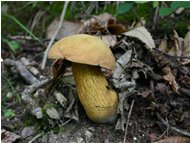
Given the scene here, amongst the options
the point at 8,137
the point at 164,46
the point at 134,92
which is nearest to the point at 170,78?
the point at 134,92

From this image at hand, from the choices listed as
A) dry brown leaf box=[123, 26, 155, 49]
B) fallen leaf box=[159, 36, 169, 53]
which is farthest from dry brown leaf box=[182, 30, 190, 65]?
dry brown leaf box=[123, 26, 155, 49]

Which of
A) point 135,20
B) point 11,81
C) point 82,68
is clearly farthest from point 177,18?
point 11,81

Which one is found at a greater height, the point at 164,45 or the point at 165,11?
the point at 165,11

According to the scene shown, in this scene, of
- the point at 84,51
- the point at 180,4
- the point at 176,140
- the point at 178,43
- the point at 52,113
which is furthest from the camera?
the point at 178,43

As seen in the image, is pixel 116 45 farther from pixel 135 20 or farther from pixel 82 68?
pixel 135 20

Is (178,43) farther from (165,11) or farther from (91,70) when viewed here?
(91,70)

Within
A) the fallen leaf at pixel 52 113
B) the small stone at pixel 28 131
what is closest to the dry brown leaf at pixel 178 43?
the fallen leaf at pixel 52 113

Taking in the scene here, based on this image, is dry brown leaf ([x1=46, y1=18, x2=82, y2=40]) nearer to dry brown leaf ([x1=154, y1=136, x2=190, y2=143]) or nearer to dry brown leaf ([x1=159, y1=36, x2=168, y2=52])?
dry brown leaf ([x1=159, y1=36, x2=168, y2=52])

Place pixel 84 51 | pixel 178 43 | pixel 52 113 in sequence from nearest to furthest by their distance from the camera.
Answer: pixel 84 51
pixel 52 113
pixel 178 43
